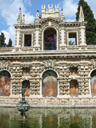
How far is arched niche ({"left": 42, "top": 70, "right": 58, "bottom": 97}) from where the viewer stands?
2062 centimetres

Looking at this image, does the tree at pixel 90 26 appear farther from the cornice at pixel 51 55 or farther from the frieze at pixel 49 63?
the frieze at pixel 49 63

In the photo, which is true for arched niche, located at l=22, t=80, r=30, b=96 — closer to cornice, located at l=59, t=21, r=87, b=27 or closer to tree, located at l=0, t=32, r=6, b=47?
cornice, located at l=59, t=21, r=87, b=27

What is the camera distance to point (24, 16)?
24812mm

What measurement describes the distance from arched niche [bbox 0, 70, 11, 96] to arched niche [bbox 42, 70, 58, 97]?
5.19 meters

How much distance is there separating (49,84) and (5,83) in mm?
6518

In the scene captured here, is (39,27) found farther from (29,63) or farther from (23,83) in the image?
(23,83)

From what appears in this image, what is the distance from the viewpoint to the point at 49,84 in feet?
68.2

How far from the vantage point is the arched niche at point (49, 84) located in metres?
20.6

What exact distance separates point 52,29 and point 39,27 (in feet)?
8.07

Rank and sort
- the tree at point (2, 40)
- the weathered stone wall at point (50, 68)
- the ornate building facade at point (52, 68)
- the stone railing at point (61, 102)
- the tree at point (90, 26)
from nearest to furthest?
the stone railing at point (61, 102) < the weathered stone wall at point (50, 68) < the ornate building facade at point (52, 68) < the tree at point (90, 26) < the tree at point (2, 40)

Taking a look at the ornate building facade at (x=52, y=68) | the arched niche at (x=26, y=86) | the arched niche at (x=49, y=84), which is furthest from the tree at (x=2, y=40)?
the arched niche at (x=49, y=84)

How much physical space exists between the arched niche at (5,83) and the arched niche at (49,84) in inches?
204

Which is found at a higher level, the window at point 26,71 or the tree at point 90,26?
the tree at point 90,26

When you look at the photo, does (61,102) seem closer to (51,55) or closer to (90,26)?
(51,55)
